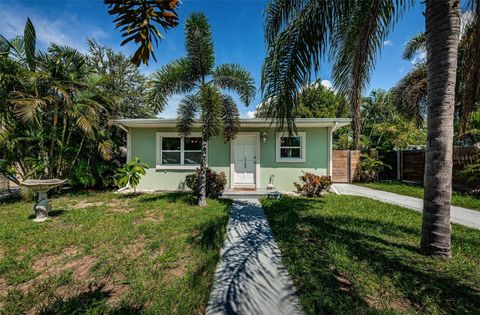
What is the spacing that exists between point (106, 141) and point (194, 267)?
7.90m

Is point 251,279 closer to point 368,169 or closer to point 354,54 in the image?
point 354,54

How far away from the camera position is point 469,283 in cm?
260

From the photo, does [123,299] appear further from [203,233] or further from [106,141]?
→ [106,141]

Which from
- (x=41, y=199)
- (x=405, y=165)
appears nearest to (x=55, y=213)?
(x=41, y=199)

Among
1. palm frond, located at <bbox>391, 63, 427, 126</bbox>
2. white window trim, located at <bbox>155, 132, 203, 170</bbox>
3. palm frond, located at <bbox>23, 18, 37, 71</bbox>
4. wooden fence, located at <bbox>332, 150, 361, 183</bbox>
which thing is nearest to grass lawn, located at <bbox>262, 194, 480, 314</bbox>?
white window trim, located at <bbox>155, 132, 203, 170</bbox>

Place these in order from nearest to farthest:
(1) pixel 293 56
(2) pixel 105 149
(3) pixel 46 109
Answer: (1) pixel 293 56 < (3) pixel 46 109 < (2) pixel 105 149

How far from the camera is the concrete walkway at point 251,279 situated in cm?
229

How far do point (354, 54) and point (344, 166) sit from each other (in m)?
8.95

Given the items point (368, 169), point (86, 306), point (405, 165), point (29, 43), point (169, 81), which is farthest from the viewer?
point (405, 165)

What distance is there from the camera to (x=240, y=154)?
30.5ft

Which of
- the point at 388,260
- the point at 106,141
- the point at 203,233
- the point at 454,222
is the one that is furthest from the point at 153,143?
the point at 454,222

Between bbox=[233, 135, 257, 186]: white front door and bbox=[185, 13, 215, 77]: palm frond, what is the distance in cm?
384

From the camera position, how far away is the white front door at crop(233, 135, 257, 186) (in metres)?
9.23

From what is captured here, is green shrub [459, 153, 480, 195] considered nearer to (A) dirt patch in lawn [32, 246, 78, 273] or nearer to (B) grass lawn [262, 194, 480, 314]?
(B) grass lawn [262, 194, 480, 314]
